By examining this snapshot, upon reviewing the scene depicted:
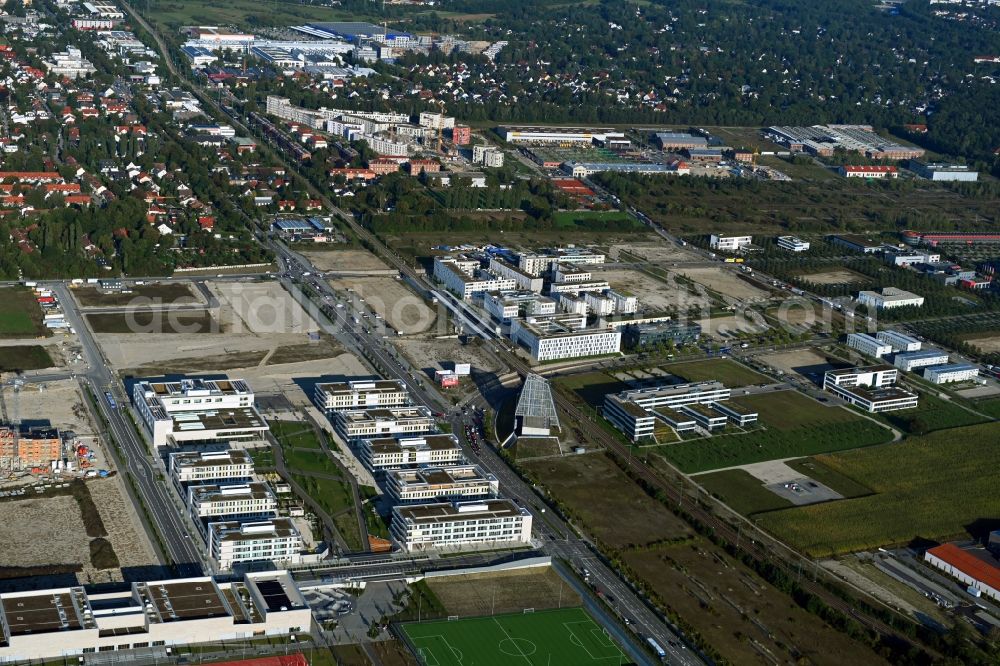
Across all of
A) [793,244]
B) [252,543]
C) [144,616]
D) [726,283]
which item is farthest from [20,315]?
[793,244]

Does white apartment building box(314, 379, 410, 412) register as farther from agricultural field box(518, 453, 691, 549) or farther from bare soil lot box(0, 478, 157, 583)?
bare soil lot box(0, 478, 157, 583)

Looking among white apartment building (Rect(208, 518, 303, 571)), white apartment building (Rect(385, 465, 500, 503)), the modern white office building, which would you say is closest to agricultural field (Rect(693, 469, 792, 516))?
white apartment building (Rect(385, 465, 500, 503))

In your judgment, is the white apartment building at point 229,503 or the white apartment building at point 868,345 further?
the white apartment building at point 868,345

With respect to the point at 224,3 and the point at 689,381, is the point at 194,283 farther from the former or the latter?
the point at 224,3

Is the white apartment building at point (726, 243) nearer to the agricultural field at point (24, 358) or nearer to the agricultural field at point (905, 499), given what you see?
the agricultural field at point (905, 499)

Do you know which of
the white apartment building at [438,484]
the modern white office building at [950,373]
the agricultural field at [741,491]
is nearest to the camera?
the white apartment building at [438,484]

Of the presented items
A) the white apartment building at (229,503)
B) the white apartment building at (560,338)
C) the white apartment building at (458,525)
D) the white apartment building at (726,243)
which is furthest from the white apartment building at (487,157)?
the white apartment building at (229,503)

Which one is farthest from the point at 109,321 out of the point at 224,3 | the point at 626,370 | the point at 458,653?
the point at 224,3
